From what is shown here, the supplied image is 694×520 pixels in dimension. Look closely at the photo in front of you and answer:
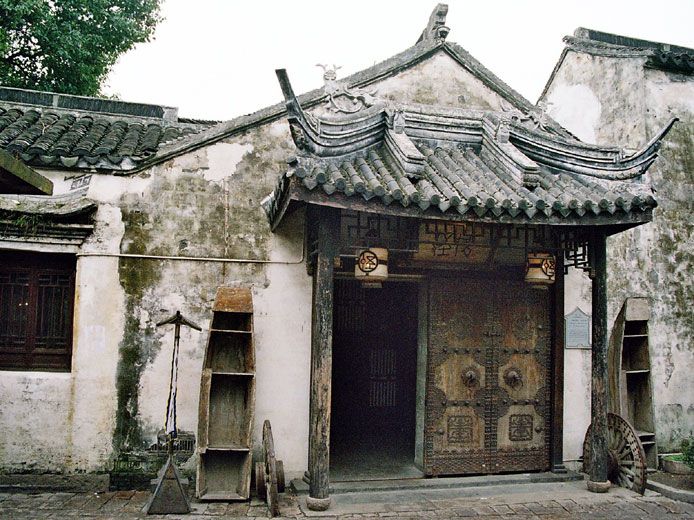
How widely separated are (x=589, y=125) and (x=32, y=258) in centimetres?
941

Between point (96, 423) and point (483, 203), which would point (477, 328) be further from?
point (96, 423)

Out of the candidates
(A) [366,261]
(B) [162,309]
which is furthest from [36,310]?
(A) [366,261]

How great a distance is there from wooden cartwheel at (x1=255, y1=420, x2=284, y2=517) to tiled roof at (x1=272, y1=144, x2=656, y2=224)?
2.82m

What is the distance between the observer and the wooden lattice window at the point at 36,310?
24.9 feet

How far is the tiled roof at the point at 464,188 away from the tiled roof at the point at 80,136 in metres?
2.63

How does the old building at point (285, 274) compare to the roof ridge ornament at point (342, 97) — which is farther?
the roof ridge ornament at point (342, 97)


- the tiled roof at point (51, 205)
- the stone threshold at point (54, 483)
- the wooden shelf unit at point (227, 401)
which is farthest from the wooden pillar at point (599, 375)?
the tiled roof at point (51, 205)

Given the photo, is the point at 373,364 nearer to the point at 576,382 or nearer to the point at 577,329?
the point at 576,382

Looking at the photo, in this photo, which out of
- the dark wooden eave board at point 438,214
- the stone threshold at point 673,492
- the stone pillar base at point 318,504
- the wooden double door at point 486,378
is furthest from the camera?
the wooden double door at point 486,378

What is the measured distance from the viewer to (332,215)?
21.9 feet

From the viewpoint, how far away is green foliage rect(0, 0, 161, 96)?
575 inches

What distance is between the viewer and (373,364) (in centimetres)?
1092

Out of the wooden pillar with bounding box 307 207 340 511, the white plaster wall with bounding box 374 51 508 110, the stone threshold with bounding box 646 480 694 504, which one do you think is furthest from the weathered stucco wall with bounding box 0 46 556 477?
the stone threshold with bounding box 646 480 694 504

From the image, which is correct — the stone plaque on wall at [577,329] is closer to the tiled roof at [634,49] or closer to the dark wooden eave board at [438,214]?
the dark wooden eave board at [438,214]
